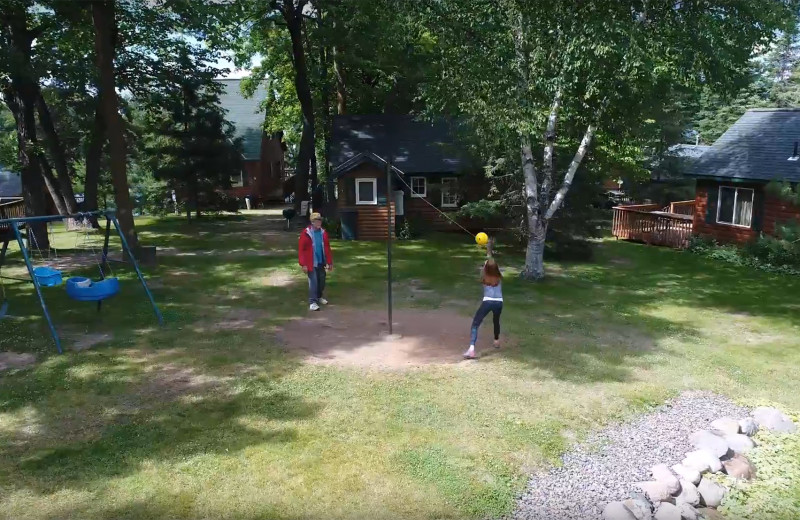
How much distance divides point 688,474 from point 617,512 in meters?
1.29

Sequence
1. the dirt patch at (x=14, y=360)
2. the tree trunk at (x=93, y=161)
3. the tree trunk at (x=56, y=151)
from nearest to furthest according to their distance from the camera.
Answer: the dirt patch at (x=14, y=360) → the tree trunk at (x=56, y=151) → the tree trunk at (x=93, y=161)

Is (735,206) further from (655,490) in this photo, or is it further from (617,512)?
(617,512)

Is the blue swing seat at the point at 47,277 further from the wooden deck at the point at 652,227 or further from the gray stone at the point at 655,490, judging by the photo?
the wooden deck at the point at 652,227

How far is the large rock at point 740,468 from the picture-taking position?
6758mm

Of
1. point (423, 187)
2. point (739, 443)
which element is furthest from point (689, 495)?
point (423, 187)

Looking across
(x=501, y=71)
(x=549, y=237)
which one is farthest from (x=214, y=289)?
(x=549, y=237)

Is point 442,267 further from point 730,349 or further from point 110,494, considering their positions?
point 110,494

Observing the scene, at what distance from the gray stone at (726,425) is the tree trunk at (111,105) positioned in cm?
1464

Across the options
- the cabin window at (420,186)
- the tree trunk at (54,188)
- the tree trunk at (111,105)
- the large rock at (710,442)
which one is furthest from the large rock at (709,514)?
the tree trunk at (54,188)

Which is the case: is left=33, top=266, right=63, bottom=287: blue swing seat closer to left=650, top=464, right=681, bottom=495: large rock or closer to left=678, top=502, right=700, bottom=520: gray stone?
left=650, top=464, right=681, bottom=495: large rock

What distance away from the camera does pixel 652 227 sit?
23.4 m

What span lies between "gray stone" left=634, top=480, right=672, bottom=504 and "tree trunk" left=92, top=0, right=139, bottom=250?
1458 centimetres

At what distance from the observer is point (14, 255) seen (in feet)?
65.1

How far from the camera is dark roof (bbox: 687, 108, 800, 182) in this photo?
19469mm
